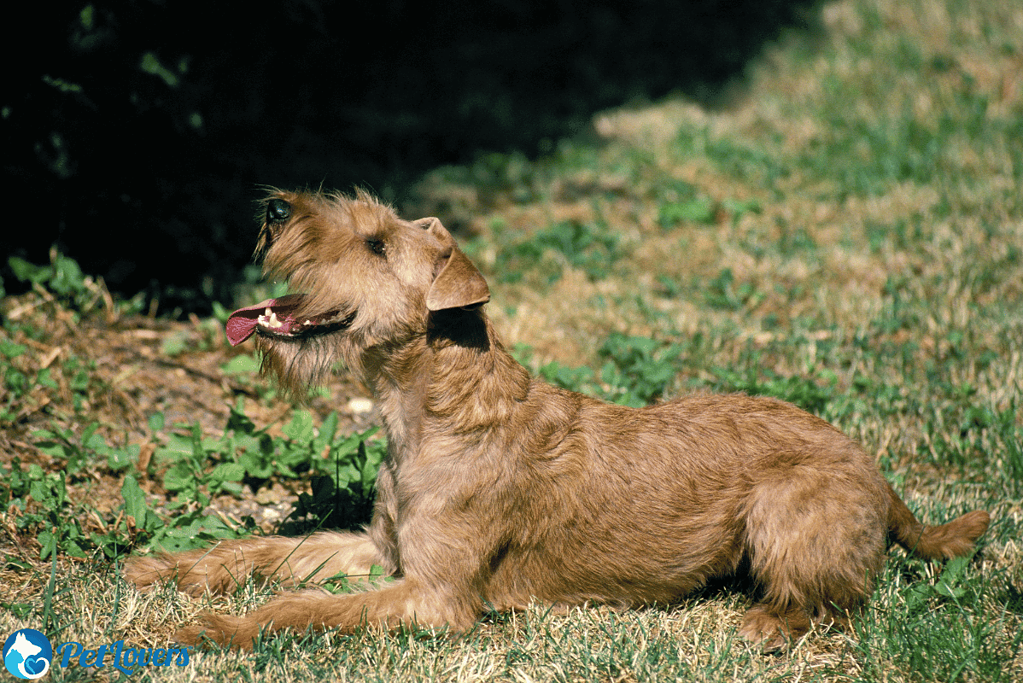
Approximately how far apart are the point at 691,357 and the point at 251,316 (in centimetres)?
303

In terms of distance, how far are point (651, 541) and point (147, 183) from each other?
157 inches

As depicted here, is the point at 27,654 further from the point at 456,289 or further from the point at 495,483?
the point at 456,289

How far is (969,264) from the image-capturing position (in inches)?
256

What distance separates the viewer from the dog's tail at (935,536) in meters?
3.81

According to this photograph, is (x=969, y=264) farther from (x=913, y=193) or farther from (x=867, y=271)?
(x=913, y=193)

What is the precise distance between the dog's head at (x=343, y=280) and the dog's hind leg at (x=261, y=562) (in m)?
0.80

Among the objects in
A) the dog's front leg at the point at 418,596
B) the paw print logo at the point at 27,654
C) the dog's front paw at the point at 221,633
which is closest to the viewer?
the paw print logo at the point at 27,654

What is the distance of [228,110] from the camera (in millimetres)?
5945

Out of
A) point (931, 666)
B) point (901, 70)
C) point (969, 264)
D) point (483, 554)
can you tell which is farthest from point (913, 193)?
point (483, 554)

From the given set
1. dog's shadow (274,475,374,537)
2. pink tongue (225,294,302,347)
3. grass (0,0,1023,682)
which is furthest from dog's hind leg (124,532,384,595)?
pink tongue (225,294,302,347)

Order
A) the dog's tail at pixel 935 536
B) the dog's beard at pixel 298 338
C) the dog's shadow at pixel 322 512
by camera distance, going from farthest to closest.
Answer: the dog's shadow at pixel 322 512, the dog's tail at pixel 935 536, the dog's beard at pixel 298 338

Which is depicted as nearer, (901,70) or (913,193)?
(913,193)

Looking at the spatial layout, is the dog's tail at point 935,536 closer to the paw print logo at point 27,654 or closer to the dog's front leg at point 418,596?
the dog's front leg at point 418,596

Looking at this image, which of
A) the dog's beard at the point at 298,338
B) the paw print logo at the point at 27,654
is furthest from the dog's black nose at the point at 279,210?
the paw print logo at the point at 27,654
